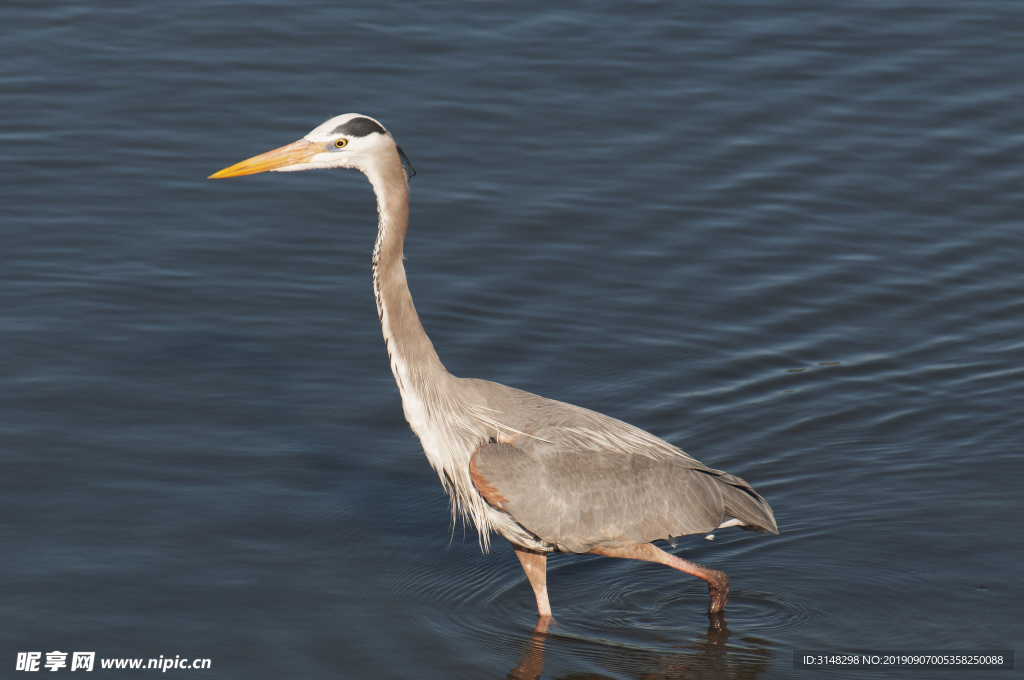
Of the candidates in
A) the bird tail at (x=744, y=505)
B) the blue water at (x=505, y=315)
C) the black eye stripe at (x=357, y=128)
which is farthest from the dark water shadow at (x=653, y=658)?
the black eye stripe at (x=357, y=128)

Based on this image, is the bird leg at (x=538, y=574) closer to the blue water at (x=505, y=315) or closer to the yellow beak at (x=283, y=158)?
the blue water at (x=505, y=315)

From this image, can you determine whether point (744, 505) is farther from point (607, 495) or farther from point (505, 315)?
point (505, 315)

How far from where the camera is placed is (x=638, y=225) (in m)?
12.6

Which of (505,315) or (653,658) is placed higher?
(505,315)

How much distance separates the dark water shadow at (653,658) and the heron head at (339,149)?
2.91m

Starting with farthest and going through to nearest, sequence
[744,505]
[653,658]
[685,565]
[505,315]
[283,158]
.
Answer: [505,315] < [744,505] < [685,565] < [653,658] < [283,158]

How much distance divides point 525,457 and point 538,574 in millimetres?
736

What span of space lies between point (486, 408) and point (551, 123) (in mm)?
6735

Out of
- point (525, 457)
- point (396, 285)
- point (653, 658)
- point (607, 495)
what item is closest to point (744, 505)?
point (607, 495)

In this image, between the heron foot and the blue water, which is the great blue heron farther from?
the blue water

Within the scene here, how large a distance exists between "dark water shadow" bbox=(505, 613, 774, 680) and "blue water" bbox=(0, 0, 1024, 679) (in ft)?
0.07

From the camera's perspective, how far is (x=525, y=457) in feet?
25.3

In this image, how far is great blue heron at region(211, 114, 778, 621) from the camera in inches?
293

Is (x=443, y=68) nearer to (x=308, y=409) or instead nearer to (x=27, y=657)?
(x=308, y=409)
